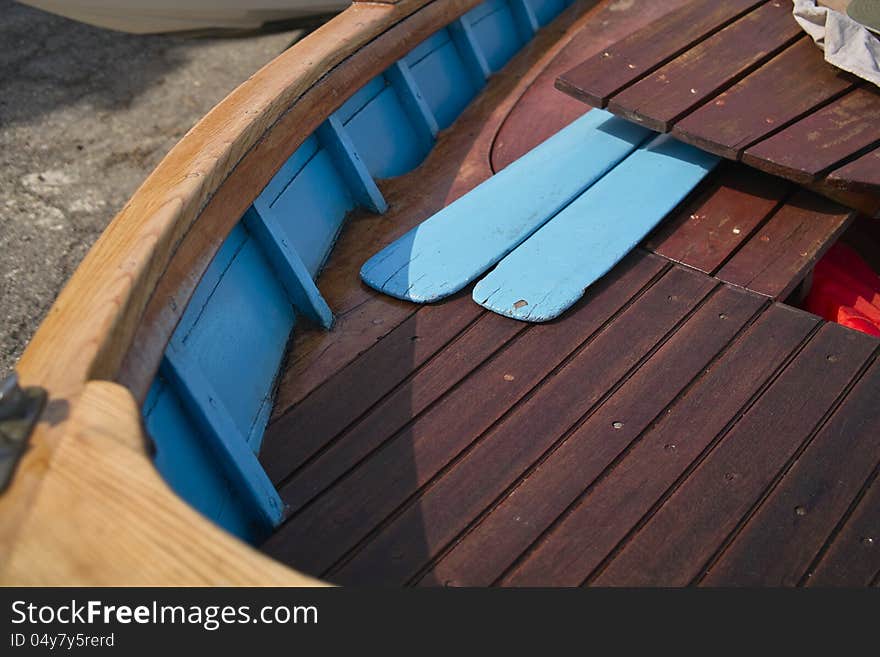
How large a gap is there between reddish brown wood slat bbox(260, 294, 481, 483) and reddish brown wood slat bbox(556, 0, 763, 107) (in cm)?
68

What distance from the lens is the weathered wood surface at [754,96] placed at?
2.20 meters

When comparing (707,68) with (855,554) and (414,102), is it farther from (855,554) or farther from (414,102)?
(855,554)

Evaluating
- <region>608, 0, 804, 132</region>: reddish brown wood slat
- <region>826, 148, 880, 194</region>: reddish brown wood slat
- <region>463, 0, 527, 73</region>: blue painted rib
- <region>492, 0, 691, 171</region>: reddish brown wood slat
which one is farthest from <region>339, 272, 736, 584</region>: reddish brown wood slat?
<region>463, 0, 527, 73</region>: blue painted rib

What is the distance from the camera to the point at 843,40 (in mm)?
2469

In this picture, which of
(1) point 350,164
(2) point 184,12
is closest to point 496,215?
(1) point 350,164

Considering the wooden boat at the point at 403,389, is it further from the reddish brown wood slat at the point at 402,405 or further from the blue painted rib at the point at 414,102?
the blue painted rib at the point at 414,102

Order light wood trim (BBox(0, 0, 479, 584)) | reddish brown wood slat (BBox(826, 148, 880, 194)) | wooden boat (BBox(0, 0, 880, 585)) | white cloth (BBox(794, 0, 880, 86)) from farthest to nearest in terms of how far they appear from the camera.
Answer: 1. white cloth (BBox(794, 0, 880, 86))
2. reddish brown wood slat (BBox(826, 148, 880, 194))
3. wooden boat (BBox(0, 0, 880, 585))
4. light wood trim (BBox(0, 0, 479, 584))

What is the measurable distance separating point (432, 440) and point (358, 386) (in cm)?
21

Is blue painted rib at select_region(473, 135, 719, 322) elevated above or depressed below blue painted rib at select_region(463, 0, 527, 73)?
below

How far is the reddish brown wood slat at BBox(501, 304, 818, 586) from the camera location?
1568 millimetres

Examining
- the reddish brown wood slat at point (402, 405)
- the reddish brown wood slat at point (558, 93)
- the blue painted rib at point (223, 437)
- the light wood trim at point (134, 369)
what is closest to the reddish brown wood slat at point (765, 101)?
the reddish brown wood slat at point (558, 93)

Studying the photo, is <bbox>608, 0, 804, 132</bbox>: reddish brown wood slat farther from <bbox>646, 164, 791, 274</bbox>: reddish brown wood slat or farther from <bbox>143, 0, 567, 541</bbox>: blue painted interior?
<bbox>143, 0, 567, 541</bbox>: blue painted interior

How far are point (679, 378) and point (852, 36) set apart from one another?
45.1 inches

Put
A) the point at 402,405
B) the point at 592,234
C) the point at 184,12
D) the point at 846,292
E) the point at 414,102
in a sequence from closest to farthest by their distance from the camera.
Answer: the point at 402,405 < the point at 592,234 < the point at 846,292 < the point at 414,102 < the point at 184,12
